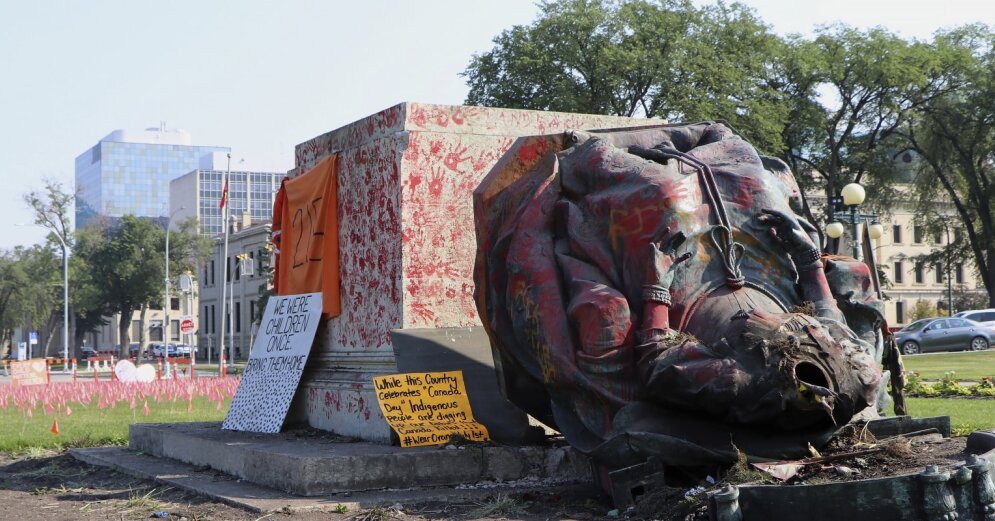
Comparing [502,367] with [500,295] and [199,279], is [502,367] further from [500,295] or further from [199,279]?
[199,279]

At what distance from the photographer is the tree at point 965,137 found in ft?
156

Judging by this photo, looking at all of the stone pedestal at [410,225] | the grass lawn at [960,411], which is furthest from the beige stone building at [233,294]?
the stone pedestal at [410,225]

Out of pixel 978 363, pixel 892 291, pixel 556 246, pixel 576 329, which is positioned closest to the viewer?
pixel 576 329

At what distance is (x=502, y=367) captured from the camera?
8.04 metres

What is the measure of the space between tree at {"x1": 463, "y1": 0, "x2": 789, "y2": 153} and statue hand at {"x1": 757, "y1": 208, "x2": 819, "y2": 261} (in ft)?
113

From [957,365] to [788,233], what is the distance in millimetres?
24684

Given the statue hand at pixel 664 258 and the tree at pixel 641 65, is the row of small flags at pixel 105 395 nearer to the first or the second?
the statue hand at pixel 664 258

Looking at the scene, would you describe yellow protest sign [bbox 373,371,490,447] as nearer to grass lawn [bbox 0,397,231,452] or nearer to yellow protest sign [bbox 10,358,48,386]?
grass lawn [bbox 0,397,231,452]

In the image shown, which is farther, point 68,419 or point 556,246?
point 68,419

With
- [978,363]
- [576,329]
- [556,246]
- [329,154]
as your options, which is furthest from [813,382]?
[978,363]

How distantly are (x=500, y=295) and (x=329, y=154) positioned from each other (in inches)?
164

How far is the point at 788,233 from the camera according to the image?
7090 millimetres

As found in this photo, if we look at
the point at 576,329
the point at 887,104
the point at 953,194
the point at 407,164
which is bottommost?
the point at 576,329

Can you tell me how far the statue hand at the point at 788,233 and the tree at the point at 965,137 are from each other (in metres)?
43.5
